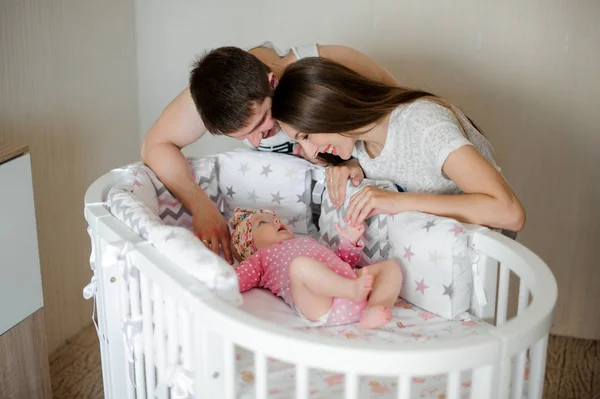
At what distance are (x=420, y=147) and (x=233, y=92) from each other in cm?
39

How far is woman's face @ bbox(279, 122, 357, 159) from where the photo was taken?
151 cm

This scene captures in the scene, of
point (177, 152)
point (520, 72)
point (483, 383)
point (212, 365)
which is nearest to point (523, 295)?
point (483, 383)

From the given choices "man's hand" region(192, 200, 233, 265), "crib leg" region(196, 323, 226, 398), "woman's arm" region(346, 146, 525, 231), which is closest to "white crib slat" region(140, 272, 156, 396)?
"crib leg" region(196, 323, 226, 398)

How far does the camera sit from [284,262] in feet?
4.94

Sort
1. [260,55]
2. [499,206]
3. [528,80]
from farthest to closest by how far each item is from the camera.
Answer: [528,80] < [260,55] < [499,206]

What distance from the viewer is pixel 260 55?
5.81ft

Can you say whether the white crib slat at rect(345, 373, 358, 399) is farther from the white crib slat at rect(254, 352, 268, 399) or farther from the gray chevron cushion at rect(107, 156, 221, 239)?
the gray chevron cushion at rect(107, 156, 221, 239)

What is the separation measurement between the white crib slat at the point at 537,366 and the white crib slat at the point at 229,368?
438mm

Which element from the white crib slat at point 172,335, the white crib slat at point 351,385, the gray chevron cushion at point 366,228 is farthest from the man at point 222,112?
the white crib slat at point 351,385

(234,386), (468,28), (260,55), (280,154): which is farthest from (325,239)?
(468,28)

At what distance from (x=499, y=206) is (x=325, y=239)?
1.60ft

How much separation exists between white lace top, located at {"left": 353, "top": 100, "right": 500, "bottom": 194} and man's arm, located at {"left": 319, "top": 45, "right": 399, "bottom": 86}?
16 cm

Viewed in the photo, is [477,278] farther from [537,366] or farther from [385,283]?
[537,366]

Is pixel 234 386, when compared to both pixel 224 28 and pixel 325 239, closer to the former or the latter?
pixel 325 239
